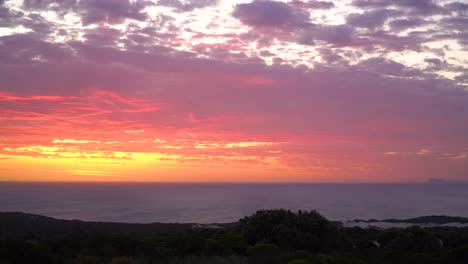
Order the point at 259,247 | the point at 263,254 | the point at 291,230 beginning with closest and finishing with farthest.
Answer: the point at 263,254, the point at 259,247, the point at 291,230

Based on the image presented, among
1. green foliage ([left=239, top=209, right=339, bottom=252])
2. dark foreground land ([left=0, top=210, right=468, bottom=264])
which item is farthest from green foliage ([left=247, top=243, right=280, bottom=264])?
green foliage ([left=239, top=209, right=339, bottom=252])

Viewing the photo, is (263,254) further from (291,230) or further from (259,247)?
(291,230)

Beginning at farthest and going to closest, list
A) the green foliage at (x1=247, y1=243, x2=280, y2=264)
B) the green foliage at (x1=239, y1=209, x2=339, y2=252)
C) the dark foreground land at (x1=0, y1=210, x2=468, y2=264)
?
the green foliage at (x1=239, y1=209, x2=339, y2=252)
the green foliage at (x1=247, y1=243, x2=280, y2=264)
the dark foreground land at (x1=0, y1=210, x2=468, y2=264)

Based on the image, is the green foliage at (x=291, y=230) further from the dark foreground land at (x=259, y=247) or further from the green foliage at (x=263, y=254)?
the green foliage at (x=263, y=254)

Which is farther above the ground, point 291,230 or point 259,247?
point 291,230

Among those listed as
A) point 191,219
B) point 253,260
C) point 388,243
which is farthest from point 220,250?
point 191,219

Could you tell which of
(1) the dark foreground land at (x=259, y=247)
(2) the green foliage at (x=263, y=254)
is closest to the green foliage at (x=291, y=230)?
(1) the dark foreground land at (x=259, y=247)

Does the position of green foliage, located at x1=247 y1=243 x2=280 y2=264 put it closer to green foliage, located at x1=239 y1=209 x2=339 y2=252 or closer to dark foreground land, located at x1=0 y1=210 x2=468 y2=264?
dark foreground land, located at x1=0 y1=210 x2=468 y2=264

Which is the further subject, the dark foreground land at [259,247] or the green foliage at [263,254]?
the green foliage at [263,254]

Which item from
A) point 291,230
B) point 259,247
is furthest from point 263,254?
point 291,230

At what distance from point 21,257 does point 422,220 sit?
61.3 meters

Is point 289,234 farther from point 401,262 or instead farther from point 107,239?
point 107,239

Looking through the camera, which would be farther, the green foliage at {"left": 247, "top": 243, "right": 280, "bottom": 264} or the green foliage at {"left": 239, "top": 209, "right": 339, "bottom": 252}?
the green foliage at {"left": 239, "top": 209, "right": 339, "bottom": 252}

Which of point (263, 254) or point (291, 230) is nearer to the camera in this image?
point (263, 254)
